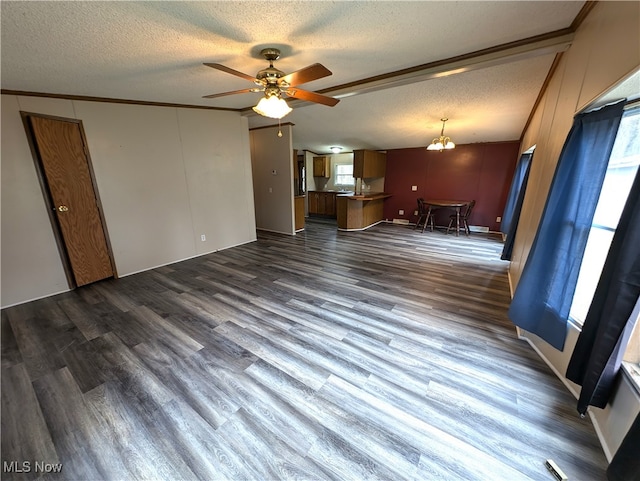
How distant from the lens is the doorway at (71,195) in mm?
2738

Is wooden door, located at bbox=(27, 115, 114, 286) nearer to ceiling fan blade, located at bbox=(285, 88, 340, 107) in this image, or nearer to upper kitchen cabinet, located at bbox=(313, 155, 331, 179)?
ceiling fan blade, located at bbox=(285, 88, 340, 107)

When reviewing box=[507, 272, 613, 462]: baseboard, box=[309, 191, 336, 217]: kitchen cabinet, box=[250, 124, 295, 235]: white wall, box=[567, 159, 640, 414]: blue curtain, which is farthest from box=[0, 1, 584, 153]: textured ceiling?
box=[309, 191, 336, 217]: kitchen cabinet

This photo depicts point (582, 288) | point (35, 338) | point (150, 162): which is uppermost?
point (150, 162)

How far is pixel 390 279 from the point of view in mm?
3381

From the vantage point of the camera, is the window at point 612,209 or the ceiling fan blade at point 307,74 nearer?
the window at point 612,209

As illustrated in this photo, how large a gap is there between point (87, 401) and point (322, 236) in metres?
4.62

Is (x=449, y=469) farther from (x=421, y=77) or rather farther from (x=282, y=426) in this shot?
(x=421, y=77)

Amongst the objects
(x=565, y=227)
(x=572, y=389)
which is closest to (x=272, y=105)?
(x=565, y=227)

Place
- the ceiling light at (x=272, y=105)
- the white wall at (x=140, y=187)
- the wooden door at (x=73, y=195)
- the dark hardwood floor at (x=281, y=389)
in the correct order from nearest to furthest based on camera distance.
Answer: the dark hardwood floor at (x=281, y=389) → the ceiling light at (x=272, y=105) → the white wall at (x=140, y=187) → the wooden door at (x=73, y=195)

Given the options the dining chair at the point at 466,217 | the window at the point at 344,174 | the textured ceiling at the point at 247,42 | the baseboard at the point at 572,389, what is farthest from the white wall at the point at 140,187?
the dining chair at the point at 466,217

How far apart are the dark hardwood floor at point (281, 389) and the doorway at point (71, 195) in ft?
1.29

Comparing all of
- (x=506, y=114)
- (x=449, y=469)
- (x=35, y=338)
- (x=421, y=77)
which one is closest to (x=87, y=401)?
(x=35, y=338)

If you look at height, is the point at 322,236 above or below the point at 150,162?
below

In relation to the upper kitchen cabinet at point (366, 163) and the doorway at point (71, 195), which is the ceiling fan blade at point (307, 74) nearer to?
the doorway at point (71, 195)
